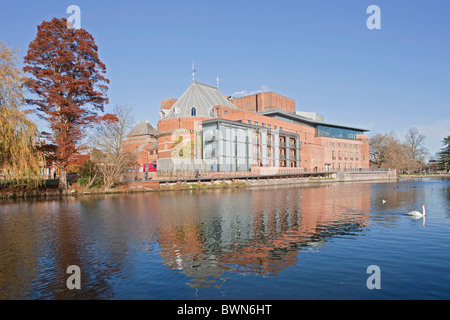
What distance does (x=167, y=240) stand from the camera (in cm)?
1278

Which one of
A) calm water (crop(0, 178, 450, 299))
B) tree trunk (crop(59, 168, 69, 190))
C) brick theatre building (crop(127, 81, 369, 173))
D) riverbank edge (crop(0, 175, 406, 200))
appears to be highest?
brick theatre building (crop(127, 81, 369, 173))

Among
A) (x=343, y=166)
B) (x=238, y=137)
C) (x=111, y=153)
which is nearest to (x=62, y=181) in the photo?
(x=111, y=153)

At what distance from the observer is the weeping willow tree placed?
2641cm

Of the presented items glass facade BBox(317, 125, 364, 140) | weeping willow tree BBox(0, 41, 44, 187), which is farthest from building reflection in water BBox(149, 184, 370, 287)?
glass facade BBox(317, 125, 364, 140)

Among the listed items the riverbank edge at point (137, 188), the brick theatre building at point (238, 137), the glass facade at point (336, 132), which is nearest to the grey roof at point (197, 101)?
the brick theatre building at point (238, 137)

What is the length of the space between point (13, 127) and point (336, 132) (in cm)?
9027

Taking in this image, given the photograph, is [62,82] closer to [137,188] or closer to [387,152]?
[137,188]

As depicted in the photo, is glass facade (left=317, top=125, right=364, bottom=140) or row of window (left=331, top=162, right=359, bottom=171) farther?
glass facade (left=317, top=125, right=364, bottom=140)

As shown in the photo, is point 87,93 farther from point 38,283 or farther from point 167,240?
point 38,283

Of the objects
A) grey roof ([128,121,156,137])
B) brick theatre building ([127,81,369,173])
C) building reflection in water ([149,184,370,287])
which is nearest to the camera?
building reflection in water ([149,184,370,287])

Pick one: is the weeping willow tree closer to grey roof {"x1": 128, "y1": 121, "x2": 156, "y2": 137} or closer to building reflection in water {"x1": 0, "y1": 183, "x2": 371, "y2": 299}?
building reflection in water {"x1": 0, "y1": 183, "x2": 371, "y2": 299}

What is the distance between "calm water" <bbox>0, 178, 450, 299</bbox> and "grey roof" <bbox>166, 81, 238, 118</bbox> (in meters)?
50.7
